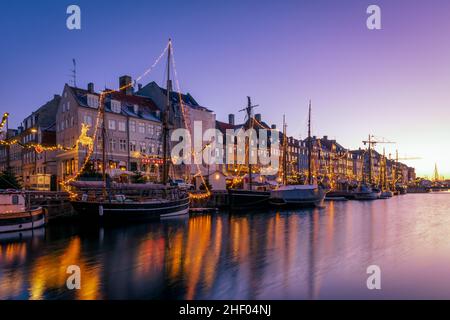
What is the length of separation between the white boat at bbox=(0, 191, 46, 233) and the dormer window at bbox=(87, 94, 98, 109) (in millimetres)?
27166

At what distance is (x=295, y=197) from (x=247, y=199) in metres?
8.62

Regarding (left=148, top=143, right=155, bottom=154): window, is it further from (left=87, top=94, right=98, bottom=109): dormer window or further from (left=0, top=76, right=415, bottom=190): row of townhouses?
(left=87, top=94, right=98, bottom=109): dormer window

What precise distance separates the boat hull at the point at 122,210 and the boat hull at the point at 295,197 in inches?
887

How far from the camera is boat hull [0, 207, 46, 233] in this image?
26047 mm

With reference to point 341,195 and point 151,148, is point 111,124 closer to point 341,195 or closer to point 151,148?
point 151,148

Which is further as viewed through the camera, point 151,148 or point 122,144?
point 151,148

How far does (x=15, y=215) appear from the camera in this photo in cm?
2670

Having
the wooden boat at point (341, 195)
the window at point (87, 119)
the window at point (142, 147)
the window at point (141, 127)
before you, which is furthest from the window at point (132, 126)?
the wooden boat at point (341, 195)

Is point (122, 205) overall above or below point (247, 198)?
above

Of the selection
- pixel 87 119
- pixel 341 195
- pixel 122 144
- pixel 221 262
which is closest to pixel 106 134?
pixel 87 119

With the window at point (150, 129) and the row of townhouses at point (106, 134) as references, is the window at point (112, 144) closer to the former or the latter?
the row of townhouses at point (106, 134)

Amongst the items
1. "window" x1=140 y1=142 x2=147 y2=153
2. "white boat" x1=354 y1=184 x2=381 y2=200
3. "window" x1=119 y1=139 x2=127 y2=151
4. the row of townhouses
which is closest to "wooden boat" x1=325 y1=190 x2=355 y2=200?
"white boat" x1=354 y1=184 x2=381 y2=200
